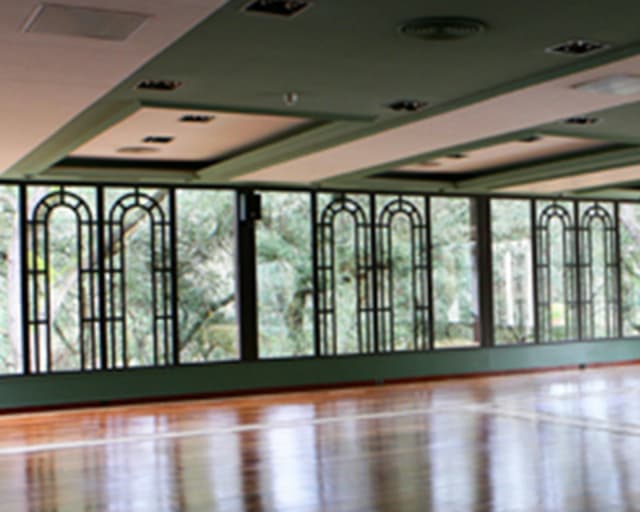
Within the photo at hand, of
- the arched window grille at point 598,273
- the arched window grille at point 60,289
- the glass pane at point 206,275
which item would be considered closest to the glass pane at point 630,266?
the arched window grille at point 598,273

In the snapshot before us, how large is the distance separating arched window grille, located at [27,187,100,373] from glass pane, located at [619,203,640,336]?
27.5 feet

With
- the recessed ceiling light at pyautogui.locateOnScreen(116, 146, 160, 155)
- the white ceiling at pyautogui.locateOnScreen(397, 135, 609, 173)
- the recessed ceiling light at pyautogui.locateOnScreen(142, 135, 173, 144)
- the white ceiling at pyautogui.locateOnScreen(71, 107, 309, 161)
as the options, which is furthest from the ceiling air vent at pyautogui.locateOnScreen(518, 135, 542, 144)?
the recessed ceiling light at pyautogui.locateOnScreen(116, 146, 160, 155)

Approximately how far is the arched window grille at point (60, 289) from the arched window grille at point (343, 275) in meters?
3.00

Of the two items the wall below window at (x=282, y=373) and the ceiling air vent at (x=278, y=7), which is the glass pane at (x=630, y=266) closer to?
the wall below window at (x=282, y=373)

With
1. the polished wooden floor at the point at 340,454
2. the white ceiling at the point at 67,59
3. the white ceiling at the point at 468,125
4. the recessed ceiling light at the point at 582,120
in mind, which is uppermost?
the recessed ceiling light at the point at 582,120

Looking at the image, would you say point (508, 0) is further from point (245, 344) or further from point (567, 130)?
point (245, 344)

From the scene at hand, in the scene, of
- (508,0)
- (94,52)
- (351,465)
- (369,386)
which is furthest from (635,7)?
(369,386)

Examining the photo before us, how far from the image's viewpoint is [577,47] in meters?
6.26

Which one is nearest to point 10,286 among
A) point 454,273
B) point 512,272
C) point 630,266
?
point 454,273

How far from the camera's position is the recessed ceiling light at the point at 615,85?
7.00m

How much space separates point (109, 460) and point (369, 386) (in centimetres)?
573

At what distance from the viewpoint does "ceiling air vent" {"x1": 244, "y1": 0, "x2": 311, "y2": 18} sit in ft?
17.3

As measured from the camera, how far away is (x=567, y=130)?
9406mm

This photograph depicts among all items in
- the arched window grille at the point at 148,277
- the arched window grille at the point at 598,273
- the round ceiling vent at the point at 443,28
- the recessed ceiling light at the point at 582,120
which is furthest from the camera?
the arched window grille at the point at 598,273
